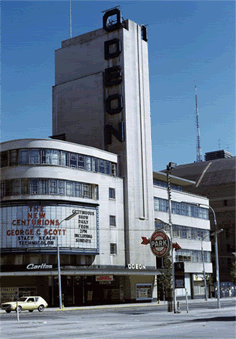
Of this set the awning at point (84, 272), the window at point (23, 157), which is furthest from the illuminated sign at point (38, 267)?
the window at point (23, 157)

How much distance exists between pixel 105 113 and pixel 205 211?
104ft

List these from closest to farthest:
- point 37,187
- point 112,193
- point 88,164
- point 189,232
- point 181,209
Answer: point 37,187
point 88,164
point 112,193
point 181,209
point 189,232

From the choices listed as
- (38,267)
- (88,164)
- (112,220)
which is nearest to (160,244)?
(38,267)

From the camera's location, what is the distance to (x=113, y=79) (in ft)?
264

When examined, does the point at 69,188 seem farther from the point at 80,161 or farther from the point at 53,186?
the point at 80,161

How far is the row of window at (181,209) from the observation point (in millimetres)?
86137

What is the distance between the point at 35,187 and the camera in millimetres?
65812

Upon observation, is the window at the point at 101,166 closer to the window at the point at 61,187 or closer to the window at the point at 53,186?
the window at the point at 61,187

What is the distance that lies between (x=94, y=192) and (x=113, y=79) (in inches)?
765

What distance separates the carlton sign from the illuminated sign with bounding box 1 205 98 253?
23738mm

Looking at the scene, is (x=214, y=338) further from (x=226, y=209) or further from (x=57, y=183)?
(x=226, y=209)

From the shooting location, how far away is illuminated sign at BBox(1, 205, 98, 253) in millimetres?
63906

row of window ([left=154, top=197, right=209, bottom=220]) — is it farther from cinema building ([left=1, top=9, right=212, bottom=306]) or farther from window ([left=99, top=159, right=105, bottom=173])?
window ([left=99, top=159, right=105, bottom=173])

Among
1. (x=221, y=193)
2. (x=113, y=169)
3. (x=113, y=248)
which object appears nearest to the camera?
(x=113, y=248)
